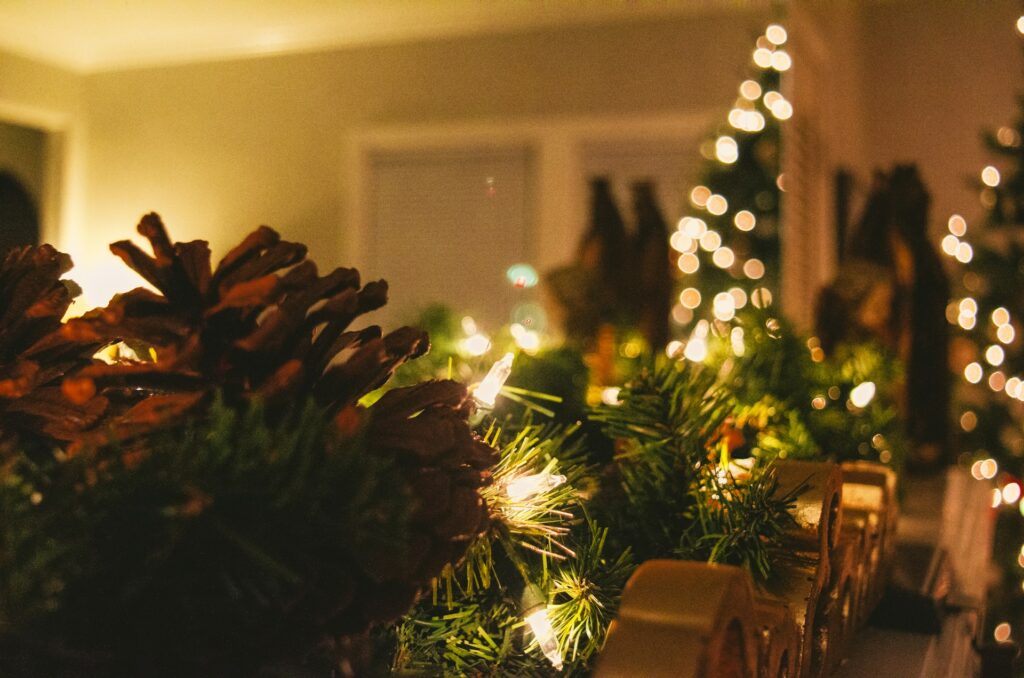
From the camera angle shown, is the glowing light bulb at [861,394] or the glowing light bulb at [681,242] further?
the glowing light bulb at [681,242]

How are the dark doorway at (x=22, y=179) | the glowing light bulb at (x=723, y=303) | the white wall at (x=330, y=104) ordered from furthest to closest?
the dark doorway at (x=22, y=179), the white wall at (x=330, y=104), the glowing light bulb at (x=723, y=303)

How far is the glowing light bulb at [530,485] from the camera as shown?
383mm

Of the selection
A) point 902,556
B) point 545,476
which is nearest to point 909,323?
point 902,556

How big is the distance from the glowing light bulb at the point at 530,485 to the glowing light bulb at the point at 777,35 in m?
1.92

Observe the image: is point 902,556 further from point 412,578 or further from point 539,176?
point 539,176

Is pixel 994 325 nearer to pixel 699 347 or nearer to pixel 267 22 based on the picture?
pixel 699 347

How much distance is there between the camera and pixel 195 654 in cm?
23

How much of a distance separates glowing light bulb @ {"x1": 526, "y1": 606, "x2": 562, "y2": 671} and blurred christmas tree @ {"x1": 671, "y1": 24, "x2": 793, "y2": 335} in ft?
5.29

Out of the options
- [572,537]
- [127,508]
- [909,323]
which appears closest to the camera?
[127,508]

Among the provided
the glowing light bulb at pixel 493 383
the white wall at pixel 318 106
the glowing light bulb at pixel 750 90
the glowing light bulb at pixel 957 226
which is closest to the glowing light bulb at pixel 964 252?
the glowing light bulb at pixel 957 226

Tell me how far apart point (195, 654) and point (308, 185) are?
2528 mm

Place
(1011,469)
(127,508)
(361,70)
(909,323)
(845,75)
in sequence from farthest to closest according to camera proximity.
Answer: (845,75) < (361,70) < (1011,469) < (909,323) < (127,508)

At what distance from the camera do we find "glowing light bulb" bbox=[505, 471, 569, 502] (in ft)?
1.26

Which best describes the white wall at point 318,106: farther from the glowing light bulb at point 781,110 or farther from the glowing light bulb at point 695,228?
the glowing light bulb at point 695,228
